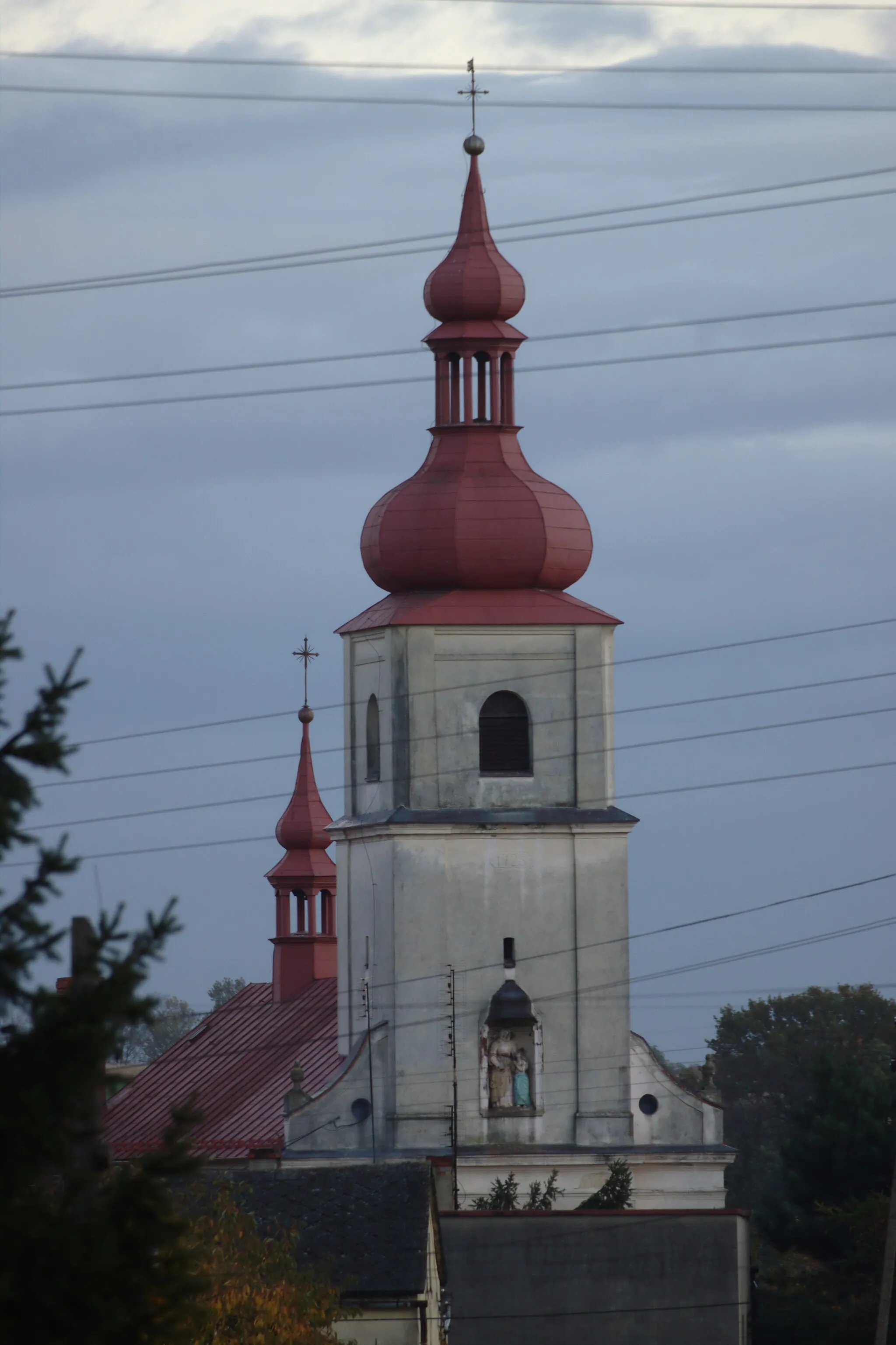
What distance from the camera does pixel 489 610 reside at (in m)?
59.8

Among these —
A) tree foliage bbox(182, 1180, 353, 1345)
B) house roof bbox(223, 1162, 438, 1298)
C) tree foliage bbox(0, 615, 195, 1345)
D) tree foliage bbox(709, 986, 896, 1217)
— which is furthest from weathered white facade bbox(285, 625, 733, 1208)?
tree foliage bbox(709, 986, 896, 1217)

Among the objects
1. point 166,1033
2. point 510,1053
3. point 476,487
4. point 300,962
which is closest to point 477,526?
point 476,487

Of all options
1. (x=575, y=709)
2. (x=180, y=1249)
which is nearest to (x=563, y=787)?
(x=575, y=709)

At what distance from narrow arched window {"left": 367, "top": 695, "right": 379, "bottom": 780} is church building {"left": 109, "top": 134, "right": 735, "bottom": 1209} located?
7 cm

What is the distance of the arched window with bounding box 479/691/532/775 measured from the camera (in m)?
59.4

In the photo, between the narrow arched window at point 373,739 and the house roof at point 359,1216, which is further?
the narrow arched window at point 373,739

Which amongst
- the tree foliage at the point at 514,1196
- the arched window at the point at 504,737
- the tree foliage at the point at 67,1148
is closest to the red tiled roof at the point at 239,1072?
the tree foliage at the point at 514,1196

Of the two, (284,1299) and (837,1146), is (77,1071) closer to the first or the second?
(284,1299)

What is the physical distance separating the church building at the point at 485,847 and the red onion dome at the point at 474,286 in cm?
4

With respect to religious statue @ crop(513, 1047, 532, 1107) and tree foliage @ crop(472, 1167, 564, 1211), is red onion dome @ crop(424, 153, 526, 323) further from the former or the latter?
tree foliage @ crop(472, 1167, 564, 1211)

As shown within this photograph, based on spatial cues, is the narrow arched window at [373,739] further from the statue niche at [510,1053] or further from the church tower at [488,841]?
the statue niche at [510,1053]

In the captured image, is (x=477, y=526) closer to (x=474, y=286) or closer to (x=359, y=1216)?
(x=474, y=286)

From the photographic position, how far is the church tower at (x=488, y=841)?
5850 centimetres

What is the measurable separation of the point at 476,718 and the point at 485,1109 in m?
6.81
